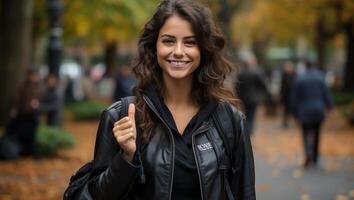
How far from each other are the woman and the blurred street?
20.7 ft

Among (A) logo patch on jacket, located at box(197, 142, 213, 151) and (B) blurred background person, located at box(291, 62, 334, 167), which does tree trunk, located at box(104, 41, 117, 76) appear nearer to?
(B) blurred background person, located at box(291, 62, 334, 167)

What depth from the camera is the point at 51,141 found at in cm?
1386

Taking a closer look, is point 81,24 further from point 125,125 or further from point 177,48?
point 125,125

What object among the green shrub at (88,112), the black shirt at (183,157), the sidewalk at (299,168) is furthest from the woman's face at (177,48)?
the green shrub at (88,112)

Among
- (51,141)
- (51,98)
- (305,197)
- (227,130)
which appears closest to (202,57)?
(227,130)

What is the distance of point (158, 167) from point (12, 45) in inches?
586

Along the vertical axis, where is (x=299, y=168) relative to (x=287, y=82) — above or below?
below

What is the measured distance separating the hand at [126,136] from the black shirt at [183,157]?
0.23 meters

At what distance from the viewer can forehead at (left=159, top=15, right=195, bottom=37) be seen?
3.19 meters

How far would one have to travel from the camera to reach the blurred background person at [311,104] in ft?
39.3

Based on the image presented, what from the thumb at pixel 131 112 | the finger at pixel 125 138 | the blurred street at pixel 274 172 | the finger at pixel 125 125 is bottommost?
the blurred street at pixel 274 172

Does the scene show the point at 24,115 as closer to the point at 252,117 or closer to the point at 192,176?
the point at 252,117

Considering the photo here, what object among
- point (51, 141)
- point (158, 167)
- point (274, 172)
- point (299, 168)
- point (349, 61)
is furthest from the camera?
point (349, 61)

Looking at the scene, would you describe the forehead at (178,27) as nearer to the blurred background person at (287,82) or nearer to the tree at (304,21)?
the blurred background person at (287,82)
